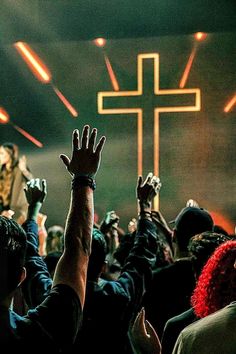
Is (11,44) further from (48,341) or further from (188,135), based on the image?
(48,341)

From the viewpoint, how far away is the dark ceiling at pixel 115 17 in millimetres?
6059

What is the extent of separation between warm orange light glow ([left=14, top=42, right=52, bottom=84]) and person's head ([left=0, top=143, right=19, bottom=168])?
2.99ft

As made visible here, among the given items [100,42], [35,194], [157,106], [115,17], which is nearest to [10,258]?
[35,194]

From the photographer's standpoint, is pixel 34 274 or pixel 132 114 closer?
pixel 34 274

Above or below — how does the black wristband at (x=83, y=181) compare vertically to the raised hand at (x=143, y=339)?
above

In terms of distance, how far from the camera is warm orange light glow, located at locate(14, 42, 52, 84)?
7262 mm

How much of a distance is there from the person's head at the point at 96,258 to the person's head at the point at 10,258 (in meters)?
0.48

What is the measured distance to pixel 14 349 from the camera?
3.21 ft

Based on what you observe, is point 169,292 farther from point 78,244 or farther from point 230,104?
point 230,104

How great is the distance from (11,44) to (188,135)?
2.37 metres

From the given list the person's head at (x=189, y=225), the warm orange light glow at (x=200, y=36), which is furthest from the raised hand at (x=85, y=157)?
the warm orange light glow at (x=200, y=36)

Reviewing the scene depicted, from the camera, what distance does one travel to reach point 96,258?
155 centimetres

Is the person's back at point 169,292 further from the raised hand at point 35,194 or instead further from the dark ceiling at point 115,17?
the dark ceiling at point 115,17

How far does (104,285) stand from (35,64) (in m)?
6.08
